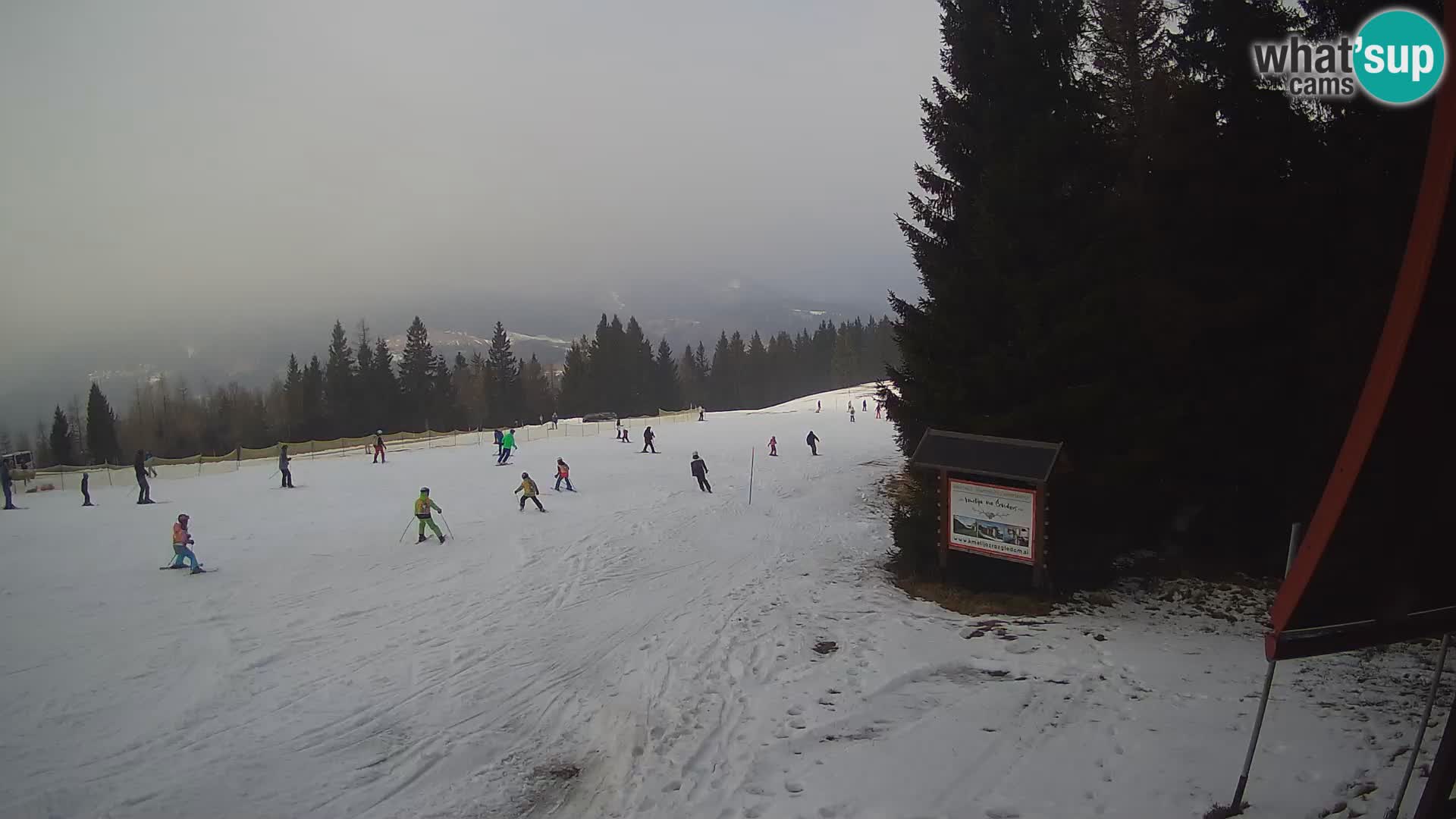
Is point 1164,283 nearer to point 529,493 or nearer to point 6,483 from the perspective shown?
point 529,493

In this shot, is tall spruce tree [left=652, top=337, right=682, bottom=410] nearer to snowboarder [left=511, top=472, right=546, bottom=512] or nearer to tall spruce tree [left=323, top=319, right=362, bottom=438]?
tall spruce tree [left=323, top=319, right=362, bottom=438]

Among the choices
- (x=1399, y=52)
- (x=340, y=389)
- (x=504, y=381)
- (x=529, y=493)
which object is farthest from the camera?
(x=504, y=381)

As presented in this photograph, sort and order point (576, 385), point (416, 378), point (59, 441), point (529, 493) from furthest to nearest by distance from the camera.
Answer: point (576, 385) → point (416, 378) → point (59, 441) → point (529, 493)

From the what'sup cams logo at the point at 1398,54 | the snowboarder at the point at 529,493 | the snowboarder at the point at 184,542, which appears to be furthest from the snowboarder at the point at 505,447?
the what'sup cams logo at the point at 1398,54

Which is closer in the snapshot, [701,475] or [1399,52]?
[1399,52]

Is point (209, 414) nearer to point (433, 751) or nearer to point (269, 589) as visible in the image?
point (269, 589)

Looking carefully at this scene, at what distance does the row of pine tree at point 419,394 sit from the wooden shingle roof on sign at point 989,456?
2090 inches

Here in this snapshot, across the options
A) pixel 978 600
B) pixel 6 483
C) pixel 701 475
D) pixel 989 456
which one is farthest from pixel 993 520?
pixel 6 483

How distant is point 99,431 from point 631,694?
297 feet

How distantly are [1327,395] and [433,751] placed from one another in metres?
14.3

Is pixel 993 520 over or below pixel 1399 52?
below

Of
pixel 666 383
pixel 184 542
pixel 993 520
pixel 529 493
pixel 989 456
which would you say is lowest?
pixel 184 542

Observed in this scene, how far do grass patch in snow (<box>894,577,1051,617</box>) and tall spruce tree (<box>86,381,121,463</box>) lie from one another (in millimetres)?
86435

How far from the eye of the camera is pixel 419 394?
3546 inches
